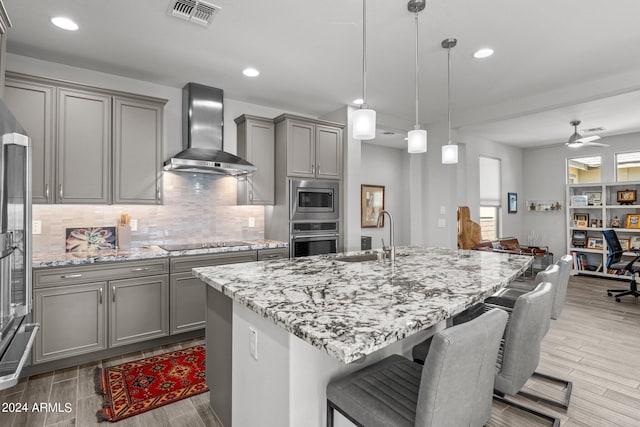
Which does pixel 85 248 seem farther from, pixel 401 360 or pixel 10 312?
pixel 401 360

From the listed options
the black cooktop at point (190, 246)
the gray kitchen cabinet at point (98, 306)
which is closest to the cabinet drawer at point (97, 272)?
the gray kitchen cabinet at point (98, 306)

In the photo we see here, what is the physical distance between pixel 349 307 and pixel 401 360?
1.47 feet

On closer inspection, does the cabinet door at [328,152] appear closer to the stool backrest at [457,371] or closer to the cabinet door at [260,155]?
the cabinet door at [260,155]

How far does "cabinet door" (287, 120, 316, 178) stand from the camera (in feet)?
13.1

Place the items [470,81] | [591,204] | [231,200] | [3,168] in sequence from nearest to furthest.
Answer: [3,168] → [470,81] → [231,200] → [591,204]

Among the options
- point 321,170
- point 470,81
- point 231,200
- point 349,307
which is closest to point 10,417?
point 349,307

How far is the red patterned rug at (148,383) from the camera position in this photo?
220cm

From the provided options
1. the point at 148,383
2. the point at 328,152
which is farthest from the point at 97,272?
the point at 328,152

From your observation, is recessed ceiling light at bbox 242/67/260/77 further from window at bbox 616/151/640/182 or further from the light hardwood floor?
window at bbox 616/151/640/182

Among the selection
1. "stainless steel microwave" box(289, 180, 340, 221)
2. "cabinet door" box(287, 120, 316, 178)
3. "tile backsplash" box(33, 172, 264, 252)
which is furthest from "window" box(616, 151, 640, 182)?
"tile backsplash" box(33, 172, 264, 252)

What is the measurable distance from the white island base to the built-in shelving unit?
21.8ft

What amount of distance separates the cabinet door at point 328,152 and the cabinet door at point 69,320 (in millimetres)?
2618

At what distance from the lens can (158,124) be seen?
336 cm

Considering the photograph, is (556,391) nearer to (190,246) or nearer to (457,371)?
(457,371)
